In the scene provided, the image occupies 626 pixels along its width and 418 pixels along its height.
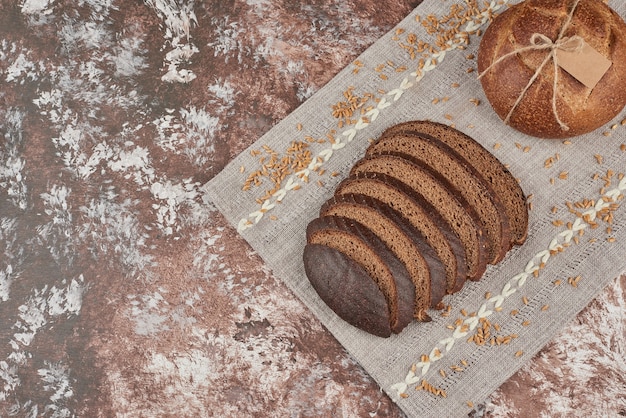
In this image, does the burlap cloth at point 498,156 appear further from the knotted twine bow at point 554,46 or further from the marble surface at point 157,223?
the knotted twine bow at point 554,46

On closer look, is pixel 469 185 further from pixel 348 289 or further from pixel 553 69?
pixel 348 289

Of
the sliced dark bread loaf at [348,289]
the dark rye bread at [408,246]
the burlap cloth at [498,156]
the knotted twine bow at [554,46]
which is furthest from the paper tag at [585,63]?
the sliced dark bread loaf at [348,289]

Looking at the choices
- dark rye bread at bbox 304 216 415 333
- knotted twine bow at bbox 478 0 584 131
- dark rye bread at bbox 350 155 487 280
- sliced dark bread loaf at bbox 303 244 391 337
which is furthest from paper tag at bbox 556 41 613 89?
sliced dark bread loaf at bbox 303 244 391 337

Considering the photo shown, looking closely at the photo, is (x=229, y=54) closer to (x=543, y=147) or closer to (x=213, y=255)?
(x=213, y=255)

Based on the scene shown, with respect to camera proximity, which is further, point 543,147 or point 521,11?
point 543,147

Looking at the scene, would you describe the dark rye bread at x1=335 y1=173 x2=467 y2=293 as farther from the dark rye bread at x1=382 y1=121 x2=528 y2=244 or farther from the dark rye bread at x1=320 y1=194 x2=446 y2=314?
the dark rye bread at x1=382 y1=121 x2=528 y2=244

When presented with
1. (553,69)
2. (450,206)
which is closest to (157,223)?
(450,206)

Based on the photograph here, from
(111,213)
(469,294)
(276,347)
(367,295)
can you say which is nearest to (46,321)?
(111,213)
